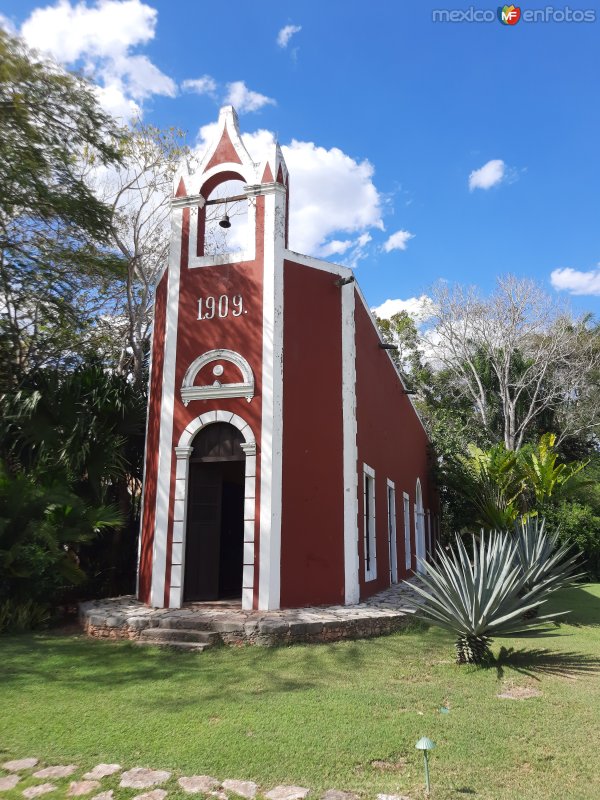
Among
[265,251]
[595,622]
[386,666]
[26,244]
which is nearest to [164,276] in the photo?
[265,251]

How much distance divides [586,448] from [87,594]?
2284 cm

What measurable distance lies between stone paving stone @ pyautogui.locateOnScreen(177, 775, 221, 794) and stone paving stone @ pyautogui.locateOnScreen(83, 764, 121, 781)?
457mm

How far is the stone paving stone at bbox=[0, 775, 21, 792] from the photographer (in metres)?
3.48

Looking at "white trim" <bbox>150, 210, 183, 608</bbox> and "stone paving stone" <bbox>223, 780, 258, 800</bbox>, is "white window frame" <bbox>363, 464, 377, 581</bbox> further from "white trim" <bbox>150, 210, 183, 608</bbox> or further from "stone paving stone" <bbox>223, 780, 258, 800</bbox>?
Result: "stone paving stone" <bbox>223, 780, 258, 800</bbox>

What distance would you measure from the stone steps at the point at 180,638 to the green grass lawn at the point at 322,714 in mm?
232

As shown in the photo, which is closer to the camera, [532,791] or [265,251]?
[532,791]

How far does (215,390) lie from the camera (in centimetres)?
918

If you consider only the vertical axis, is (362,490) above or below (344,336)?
below

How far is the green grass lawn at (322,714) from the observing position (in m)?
3.68

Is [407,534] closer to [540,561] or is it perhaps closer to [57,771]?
[540,561]

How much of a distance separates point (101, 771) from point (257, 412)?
18.7 feet

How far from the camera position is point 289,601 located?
838 cm

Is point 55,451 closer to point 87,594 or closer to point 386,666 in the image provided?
point 87,594

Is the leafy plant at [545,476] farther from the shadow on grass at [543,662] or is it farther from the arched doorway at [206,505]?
the arched doorway at [206,505]
